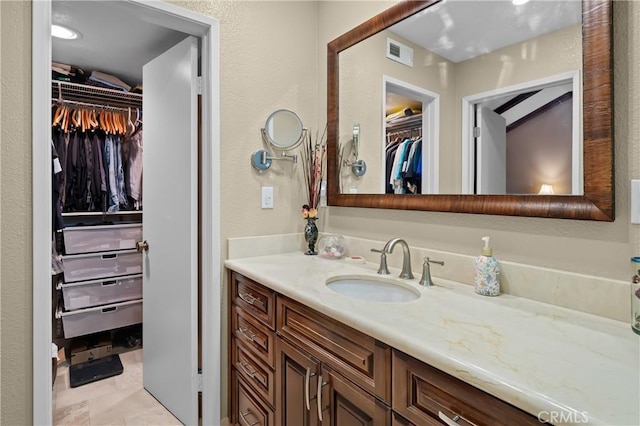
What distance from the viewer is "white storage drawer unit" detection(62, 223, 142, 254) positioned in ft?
8.45

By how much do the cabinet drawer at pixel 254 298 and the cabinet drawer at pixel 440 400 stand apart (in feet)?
2.16

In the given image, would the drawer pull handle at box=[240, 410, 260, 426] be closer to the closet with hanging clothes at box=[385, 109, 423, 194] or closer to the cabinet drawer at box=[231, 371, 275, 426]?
the cabinet drawer at box=[231, 371, 275, 426]

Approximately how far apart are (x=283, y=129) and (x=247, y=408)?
143cm

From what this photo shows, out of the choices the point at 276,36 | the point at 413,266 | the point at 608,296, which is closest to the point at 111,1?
the point at 276,36

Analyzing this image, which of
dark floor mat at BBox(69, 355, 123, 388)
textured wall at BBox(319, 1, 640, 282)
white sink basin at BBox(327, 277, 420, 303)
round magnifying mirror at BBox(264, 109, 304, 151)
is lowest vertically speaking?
dark floor mat at BBox(69, 355, 123, 388)

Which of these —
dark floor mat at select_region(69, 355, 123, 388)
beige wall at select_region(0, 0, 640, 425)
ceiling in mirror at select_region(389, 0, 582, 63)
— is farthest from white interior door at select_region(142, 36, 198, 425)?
ceiling in mirror at select_region(389, 0, 582, 63)

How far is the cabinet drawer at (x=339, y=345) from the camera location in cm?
90

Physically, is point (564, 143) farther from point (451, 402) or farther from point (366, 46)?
point (366, 46)

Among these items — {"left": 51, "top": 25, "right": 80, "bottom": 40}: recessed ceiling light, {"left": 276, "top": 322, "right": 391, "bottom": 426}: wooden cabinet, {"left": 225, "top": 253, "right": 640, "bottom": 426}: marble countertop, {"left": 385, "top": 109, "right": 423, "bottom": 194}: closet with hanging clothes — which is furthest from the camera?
{"left": 51, "top": 25, "right": 80, "bottom": 40}: recessed ceiling light

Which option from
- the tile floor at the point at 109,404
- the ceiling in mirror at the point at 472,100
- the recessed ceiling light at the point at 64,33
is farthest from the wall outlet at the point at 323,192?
the recessed ceiling light at the point at 64,33

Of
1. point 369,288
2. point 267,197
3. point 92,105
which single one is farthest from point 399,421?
point 92,105

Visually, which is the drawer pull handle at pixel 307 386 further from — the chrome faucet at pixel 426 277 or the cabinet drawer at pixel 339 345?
the chrome faucet at pixel 426 277

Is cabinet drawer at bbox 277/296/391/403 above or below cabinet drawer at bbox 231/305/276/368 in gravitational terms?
above

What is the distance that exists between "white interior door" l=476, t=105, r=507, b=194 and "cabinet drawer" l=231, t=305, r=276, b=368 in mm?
1012
